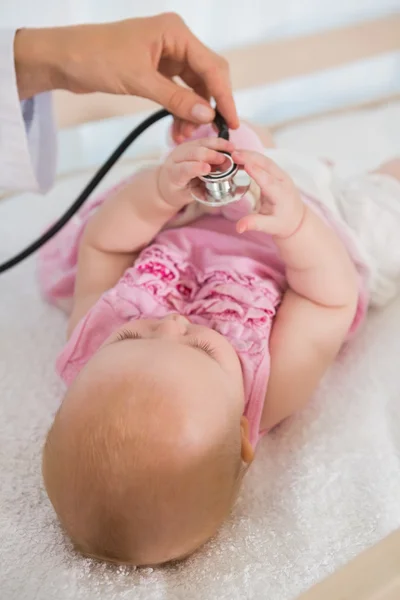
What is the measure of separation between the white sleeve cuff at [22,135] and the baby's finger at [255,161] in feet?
1.06

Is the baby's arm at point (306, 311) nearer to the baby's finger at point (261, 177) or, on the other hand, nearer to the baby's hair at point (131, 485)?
the baby's finger at point (261, 177)

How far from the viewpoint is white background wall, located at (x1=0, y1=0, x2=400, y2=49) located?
1.08 m

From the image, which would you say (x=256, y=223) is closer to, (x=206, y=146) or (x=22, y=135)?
(x=206, y=146)

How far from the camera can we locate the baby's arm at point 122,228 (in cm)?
81

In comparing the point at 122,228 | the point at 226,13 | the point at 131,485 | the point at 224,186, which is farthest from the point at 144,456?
the point at 226,13

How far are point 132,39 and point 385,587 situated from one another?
622mm

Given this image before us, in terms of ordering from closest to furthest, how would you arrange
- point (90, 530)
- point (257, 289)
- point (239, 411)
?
point (90, 530)
point (239, 411)
point (257, 289)

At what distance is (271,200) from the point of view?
72 cm

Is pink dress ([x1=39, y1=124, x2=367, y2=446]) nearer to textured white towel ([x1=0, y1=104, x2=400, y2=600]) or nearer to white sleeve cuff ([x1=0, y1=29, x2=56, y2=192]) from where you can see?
textured white towel ([x1=0, y1=104, x2=400, y2=600])

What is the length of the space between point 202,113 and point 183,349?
0.28 metres

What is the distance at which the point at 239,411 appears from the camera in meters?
0.69

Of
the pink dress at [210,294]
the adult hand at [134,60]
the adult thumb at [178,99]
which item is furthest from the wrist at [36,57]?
the pink dress at [210,294]

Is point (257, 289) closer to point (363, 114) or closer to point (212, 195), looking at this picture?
point (212, 195)

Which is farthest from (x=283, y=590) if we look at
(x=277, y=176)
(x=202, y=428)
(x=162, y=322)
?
(x=277, y=176)
